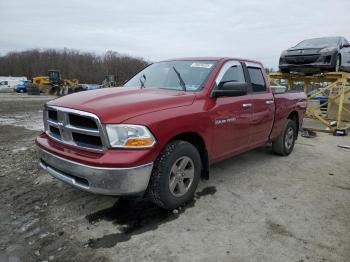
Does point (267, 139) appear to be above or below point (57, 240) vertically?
above

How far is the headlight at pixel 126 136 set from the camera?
3100 millimetres

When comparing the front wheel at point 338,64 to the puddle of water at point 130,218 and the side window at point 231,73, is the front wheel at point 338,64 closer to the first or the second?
the side window at point 231,73

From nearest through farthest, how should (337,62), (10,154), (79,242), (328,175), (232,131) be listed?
(79,242)
(232,131)
(328,175)
(10,154)
(337,62)

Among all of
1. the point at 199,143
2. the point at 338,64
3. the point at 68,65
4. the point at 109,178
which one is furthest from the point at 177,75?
the point at 68,65

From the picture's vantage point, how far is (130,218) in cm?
356

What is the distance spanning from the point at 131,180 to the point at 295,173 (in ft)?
11.2

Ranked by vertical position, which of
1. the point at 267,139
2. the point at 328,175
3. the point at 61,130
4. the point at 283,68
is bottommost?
the point at 328,175

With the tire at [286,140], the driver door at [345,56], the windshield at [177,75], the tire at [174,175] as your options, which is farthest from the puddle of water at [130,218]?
the driver door at [345,56]

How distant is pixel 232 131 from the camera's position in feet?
14.6

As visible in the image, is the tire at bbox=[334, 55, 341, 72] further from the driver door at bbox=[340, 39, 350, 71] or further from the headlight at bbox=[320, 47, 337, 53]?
the headlight at bbox=[320, 47, 337, 53]

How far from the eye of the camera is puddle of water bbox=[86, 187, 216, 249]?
123 inches

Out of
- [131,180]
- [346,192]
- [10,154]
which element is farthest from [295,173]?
[10,154]

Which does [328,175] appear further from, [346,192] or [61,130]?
[61,130]

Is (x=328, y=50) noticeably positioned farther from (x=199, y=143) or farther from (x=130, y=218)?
(x=130, y=218)
